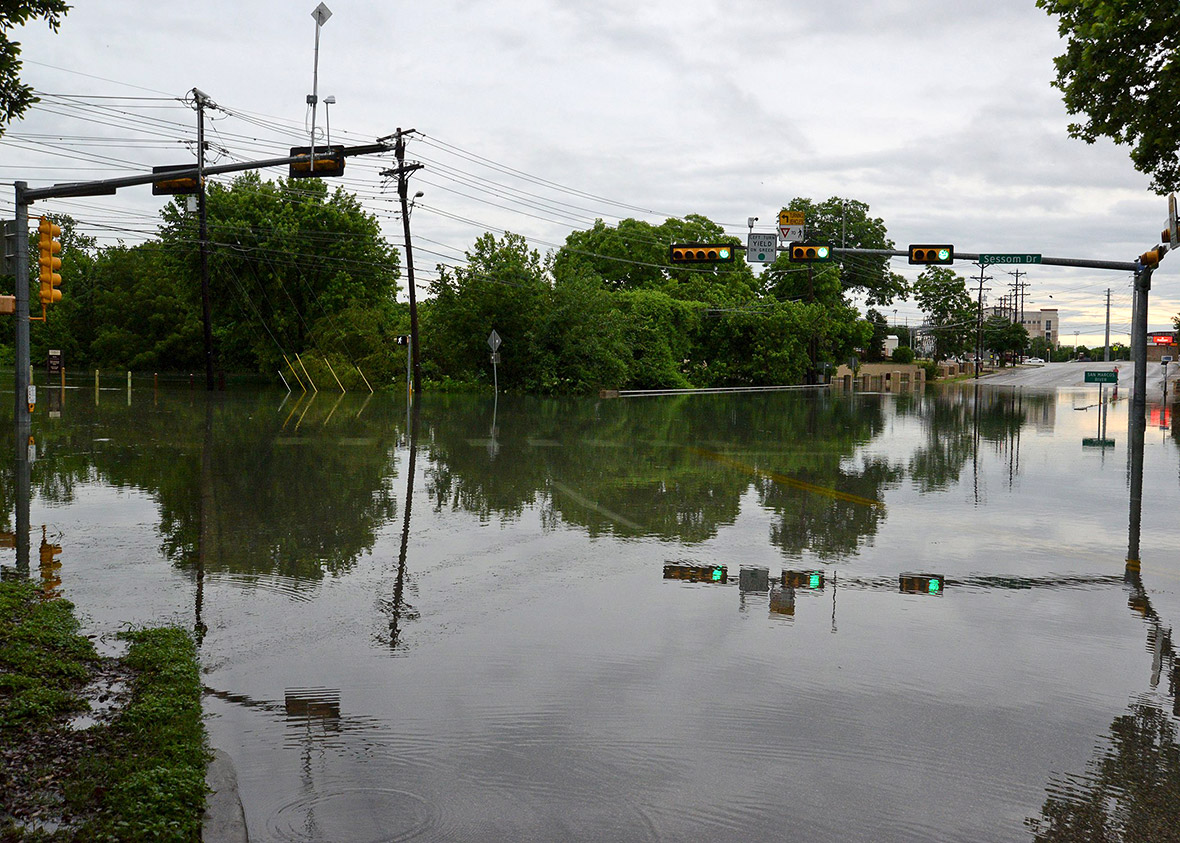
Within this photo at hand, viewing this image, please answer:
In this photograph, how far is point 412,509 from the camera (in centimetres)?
1338

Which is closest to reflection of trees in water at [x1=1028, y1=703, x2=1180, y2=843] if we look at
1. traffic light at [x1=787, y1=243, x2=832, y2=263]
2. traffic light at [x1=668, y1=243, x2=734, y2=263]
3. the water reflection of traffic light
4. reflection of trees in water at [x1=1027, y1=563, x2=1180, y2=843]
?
reflection of trees in water at [x1=1027, y1=563, x2=1180, y2=843]

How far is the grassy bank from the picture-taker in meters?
4.29

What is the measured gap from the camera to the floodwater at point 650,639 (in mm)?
4855

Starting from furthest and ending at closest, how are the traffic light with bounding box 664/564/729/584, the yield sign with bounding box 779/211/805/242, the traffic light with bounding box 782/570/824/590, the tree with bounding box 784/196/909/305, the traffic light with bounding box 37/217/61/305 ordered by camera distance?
the tree with bounding box 784/196/909/305 → the yield sign with bounding box 779/211/805/242 → the traffic light with bounding box 37/217/61/305 → the traffic light with bounding box 664/564/729/584 → the traffic light with bounding box 782/570/824/590

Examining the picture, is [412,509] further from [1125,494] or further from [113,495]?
[1125,494]

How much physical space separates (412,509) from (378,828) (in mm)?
8980

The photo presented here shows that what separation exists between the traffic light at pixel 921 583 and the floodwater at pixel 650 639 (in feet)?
0.15

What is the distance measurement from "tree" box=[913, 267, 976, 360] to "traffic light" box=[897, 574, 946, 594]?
104m

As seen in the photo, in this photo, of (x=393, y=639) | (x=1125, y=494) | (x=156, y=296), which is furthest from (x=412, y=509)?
(x=156, y=296)

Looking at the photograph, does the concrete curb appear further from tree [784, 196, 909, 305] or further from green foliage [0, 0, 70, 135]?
tree [784, 196, 909, 305]

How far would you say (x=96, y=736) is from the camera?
17.1 ft

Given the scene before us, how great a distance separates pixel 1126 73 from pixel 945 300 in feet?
311

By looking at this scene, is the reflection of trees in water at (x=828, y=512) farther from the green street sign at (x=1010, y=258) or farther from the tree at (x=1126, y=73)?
the green street sign at (x=1010, y=258)

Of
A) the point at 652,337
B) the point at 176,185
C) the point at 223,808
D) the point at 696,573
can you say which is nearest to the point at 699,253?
the point at 176,185
